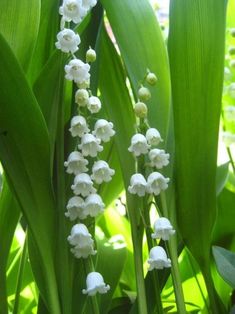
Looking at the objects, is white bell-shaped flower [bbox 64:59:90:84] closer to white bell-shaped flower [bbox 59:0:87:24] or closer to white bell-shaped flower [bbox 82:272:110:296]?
white bell-shaped flower [bbox 59:0:87:24]

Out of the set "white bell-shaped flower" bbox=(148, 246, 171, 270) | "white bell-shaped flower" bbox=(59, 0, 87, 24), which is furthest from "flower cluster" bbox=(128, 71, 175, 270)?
"white bell-shaped flower" bbox=(59, 0, 87, 24)

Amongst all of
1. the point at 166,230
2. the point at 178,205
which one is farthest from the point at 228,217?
the point at 166,230

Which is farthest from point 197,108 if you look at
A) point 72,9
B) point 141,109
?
point 72,9

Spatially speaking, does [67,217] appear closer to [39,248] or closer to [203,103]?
[39,248]

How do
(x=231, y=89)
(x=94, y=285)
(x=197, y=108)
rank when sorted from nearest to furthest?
1. (x=94, y=285)
2. (x=197, y=108)
3. (x=231, y=89)

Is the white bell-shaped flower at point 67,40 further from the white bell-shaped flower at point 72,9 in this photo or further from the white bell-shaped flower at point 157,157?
the white bell-shaped flower at point 157,157

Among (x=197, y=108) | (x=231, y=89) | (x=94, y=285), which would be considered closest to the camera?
(x=94, y=285)

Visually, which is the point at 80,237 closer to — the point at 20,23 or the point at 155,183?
the point at 155,183
